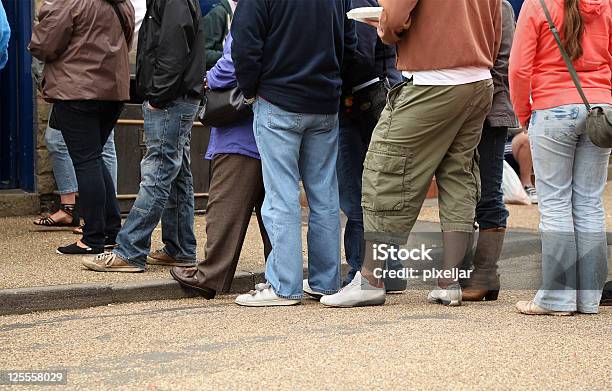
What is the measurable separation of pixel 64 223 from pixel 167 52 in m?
2.56

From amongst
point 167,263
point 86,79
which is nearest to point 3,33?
point 86,79

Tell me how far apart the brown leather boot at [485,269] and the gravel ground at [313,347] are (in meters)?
0.16

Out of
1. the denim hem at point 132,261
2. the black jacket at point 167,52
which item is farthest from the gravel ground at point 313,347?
the black jacket at point 167,52

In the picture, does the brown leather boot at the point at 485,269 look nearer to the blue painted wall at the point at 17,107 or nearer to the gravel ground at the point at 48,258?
the gravel ground at the point at 48,258

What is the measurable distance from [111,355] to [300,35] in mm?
1976

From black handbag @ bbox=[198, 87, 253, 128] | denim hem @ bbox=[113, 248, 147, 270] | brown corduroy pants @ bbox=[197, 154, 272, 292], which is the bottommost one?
denim hem @ bbox=[113, 248, 147, 270]

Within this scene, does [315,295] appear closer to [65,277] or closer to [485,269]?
[485,269]

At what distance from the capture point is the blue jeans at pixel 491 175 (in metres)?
6.05

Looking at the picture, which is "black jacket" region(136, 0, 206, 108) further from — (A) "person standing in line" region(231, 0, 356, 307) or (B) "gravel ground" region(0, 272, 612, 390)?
(B) "gravel ground" region(0, 272, 612, 390)

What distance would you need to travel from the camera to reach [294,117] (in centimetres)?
569

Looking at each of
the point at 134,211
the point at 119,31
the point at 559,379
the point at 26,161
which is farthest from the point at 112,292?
the point at 26,161

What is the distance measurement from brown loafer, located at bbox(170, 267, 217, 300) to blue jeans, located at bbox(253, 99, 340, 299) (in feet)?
1.36

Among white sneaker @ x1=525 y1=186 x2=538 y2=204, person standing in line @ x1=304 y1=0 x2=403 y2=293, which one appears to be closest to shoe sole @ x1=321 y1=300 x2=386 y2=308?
person standing in line @ x1=304 y1=0 x2=403 y2=293

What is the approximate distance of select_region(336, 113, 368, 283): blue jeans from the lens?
6.26m
